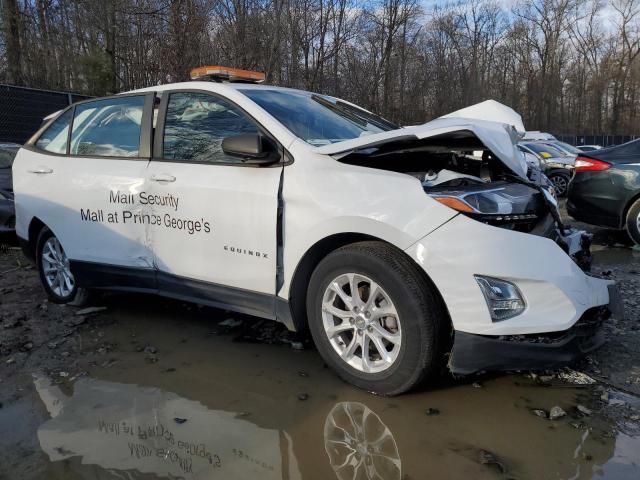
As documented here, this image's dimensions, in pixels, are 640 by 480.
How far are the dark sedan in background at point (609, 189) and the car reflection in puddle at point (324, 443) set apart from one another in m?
4.39

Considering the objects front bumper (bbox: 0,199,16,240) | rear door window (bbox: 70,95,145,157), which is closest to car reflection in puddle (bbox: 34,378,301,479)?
rear door window (bbox: 70,95,145,157)

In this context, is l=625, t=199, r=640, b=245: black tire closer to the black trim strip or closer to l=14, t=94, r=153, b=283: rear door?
the black trim strip

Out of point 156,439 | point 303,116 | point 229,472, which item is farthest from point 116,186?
point 229,472

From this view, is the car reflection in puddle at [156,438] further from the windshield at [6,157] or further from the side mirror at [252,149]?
the windshield at [6,157]

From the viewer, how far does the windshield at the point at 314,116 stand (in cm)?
353

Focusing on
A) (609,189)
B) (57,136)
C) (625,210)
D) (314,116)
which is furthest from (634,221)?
(57,136)

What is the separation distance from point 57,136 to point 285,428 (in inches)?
132

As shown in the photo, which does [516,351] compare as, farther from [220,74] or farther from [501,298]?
[220,74]

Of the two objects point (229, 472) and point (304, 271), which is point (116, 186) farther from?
point (229, 472)

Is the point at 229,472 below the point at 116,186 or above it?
below

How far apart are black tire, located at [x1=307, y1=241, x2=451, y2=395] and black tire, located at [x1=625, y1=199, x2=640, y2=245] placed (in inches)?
189

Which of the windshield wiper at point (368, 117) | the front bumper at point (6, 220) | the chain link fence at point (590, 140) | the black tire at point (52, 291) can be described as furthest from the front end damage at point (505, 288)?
the chain link fence at point (590, 140)

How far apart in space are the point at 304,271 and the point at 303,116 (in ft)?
3.73

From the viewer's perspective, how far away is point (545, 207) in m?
3.22
